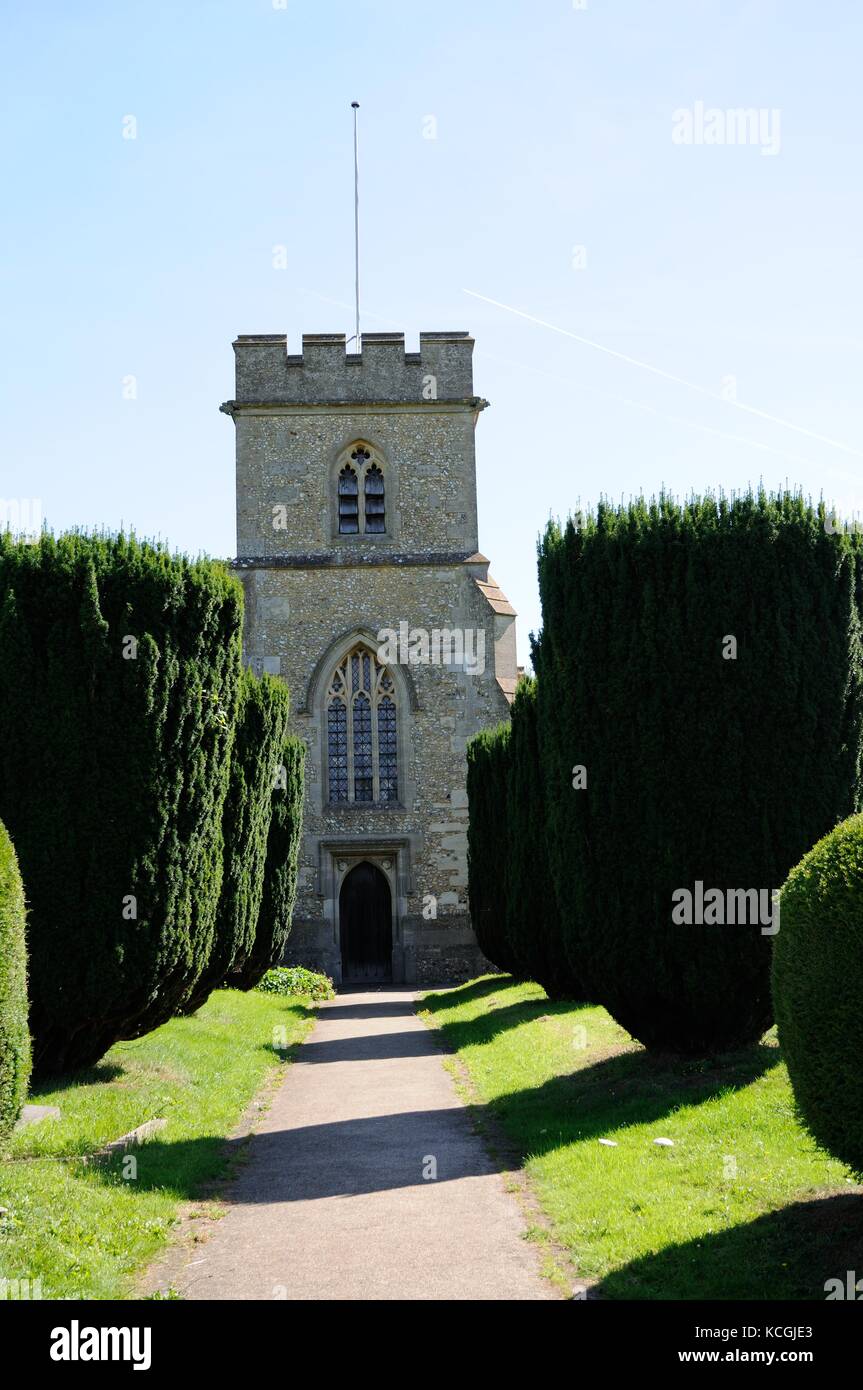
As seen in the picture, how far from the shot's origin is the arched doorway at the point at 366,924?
2841 cm

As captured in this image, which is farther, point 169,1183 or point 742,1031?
point 742,1031

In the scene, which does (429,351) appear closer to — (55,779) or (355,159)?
(355,159)

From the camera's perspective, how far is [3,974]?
6.91 m

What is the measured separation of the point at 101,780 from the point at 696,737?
17.0 ft

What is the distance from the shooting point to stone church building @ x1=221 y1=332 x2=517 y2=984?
27.5 m

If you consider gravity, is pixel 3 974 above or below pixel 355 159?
below

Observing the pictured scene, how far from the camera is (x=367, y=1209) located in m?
7.55

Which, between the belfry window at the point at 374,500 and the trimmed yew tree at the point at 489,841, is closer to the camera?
→ the trimmed yew tree at the point at 489,841

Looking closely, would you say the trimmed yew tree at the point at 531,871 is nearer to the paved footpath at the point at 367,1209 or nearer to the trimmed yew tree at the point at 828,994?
the paved footpath at the point at 367,1209

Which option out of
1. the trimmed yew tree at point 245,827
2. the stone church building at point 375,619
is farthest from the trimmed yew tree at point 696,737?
the stone church building at point 375,619

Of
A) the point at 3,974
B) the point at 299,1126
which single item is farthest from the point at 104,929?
the point at 3,974

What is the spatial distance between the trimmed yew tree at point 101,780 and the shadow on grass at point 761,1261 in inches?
240

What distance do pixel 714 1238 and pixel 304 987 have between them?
19142mm

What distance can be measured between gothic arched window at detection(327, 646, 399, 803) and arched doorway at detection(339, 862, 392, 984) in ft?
6.35
